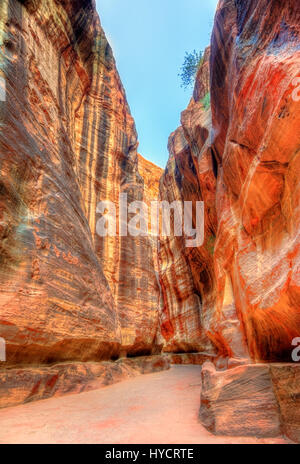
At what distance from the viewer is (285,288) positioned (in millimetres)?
3539

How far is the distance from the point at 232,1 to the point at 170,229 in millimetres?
13562

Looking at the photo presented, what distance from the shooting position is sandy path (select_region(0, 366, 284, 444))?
3340 millimetres

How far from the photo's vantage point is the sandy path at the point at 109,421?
334cm

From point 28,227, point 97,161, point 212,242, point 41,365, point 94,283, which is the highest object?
point 97,161

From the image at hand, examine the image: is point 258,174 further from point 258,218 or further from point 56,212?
point 56,212

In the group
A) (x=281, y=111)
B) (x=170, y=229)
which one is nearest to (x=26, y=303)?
(x=281, y=111)

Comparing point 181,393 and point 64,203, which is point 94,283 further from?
point 181,393

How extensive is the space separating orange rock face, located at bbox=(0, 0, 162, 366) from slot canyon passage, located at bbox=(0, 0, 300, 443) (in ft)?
0.16

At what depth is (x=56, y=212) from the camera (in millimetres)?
7824

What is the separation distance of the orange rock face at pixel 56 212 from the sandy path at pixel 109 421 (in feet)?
4.65
